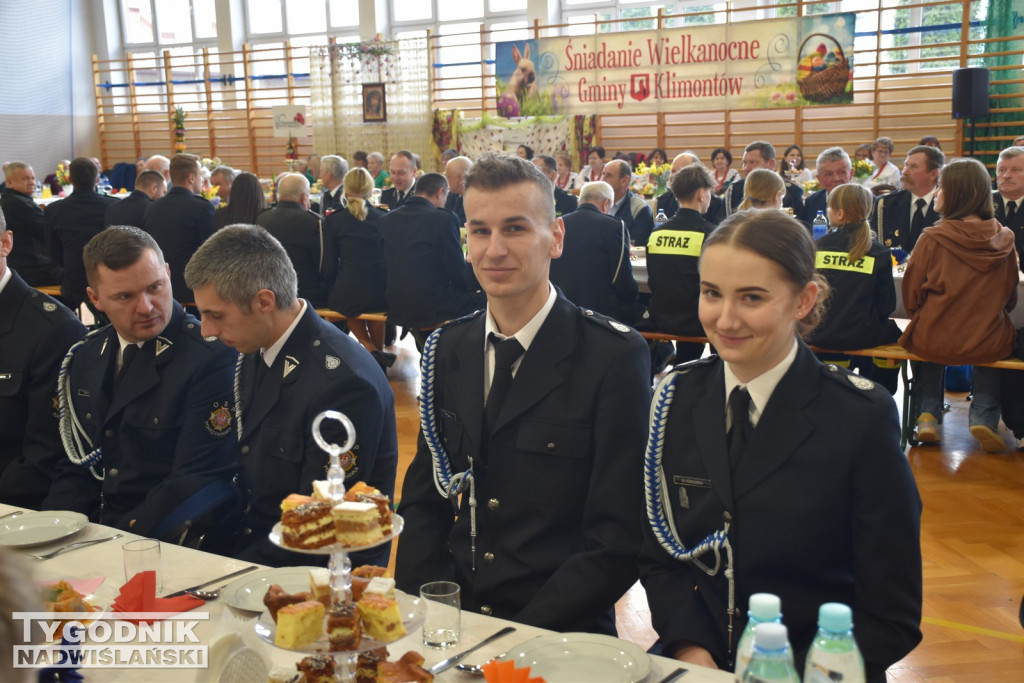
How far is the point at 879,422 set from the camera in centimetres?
166

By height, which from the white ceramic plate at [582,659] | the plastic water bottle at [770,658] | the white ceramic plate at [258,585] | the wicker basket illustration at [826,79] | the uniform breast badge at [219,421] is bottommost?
the white ceramic plate at [582,659]

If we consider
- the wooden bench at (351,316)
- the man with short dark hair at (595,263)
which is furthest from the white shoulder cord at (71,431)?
the wooden bench at (351,316)

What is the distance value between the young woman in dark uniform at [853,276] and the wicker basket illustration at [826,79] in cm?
676

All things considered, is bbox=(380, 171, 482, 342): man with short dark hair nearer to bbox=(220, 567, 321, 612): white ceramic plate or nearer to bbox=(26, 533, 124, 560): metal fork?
bbox=(26, 533, 124, 560): metal fork

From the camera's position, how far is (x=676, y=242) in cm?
532

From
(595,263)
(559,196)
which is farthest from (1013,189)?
(559,196)

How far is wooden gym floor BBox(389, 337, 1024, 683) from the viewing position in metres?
2.79

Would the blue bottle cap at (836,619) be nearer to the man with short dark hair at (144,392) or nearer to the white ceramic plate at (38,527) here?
the white ceramic plate at (38,527)

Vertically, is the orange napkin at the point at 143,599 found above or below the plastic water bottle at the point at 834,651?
below

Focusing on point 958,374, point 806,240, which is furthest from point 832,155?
point 806,240

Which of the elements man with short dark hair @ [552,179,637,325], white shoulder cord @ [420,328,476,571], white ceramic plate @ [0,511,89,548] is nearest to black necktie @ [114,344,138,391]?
white ceramic plate @ [0,511,89,548]

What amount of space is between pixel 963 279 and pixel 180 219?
5263 mm

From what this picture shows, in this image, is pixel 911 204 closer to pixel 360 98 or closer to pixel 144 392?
pixel 144 392

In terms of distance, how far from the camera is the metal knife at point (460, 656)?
4.78 ft
